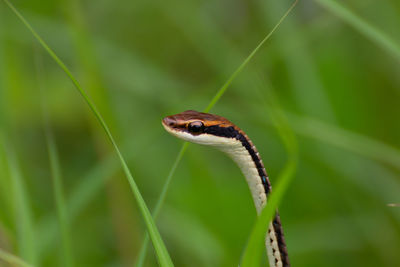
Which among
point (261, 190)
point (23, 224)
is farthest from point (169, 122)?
point (23, 224)

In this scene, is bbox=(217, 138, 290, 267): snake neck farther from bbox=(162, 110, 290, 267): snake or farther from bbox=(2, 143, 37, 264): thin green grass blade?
bbox=(2, 143, 37, 264): thin green grass blade

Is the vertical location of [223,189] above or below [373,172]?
below

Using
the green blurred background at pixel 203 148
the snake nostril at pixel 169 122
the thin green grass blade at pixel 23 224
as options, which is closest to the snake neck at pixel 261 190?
the snake nostril at pixel 169 122

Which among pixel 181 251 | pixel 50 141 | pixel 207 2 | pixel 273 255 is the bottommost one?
pixel 181 251

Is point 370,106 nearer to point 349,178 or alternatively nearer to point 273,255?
point 349,178

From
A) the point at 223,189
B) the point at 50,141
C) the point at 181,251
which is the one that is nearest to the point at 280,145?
the point at 223,189

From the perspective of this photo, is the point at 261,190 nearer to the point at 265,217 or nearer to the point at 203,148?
the point at 265,217

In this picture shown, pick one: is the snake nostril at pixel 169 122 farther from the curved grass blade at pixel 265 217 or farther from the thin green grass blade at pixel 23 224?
the curved grass blade at pixel 265 217

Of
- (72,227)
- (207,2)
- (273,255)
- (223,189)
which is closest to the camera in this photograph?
(273,255)
